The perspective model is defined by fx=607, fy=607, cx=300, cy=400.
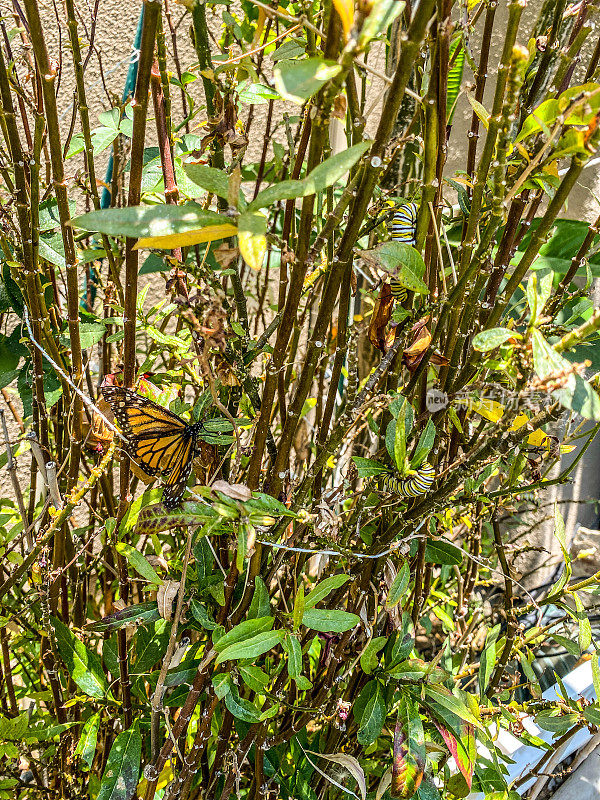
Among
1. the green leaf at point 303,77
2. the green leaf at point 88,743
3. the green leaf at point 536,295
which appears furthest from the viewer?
the green leaf at point 88,743

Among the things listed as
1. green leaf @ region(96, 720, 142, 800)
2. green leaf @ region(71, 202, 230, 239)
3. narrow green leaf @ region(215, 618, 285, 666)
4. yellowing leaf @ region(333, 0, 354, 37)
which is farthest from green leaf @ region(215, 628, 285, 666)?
yellowing leaf @ region(333, 0, 354, 37)

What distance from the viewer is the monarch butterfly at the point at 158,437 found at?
0.48m

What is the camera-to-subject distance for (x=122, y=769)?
60 centimetres

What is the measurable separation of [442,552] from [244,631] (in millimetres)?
257

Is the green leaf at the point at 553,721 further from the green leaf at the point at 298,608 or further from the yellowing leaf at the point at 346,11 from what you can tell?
the yellowing leaf at the point at 346,11

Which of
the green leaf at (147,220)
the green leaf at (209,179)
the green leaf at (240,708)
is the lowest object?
the green leaf at (240,708)

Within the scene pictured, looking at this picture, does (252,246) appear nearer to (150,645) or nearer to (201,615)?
(201,615)

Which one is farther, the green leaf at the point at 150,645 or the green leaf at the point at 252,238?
the green leaf at the point at 150,645

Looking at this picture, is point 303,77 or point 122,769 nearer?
point 303,77

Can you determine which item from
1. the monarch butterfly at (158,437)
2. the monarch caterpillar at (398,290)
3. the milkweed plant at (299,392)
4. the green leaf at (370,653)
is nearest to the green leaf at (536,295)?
the milkweed plant at (299,392)

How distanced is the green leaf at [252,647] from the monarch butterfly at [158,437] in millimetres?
121

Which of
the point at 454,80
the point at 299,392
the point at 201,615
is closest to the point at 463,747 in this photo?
the point at 201,615

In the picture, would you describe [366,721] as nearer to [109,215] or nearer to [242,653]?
[242,653]

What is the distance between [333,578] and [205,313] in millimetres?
276
